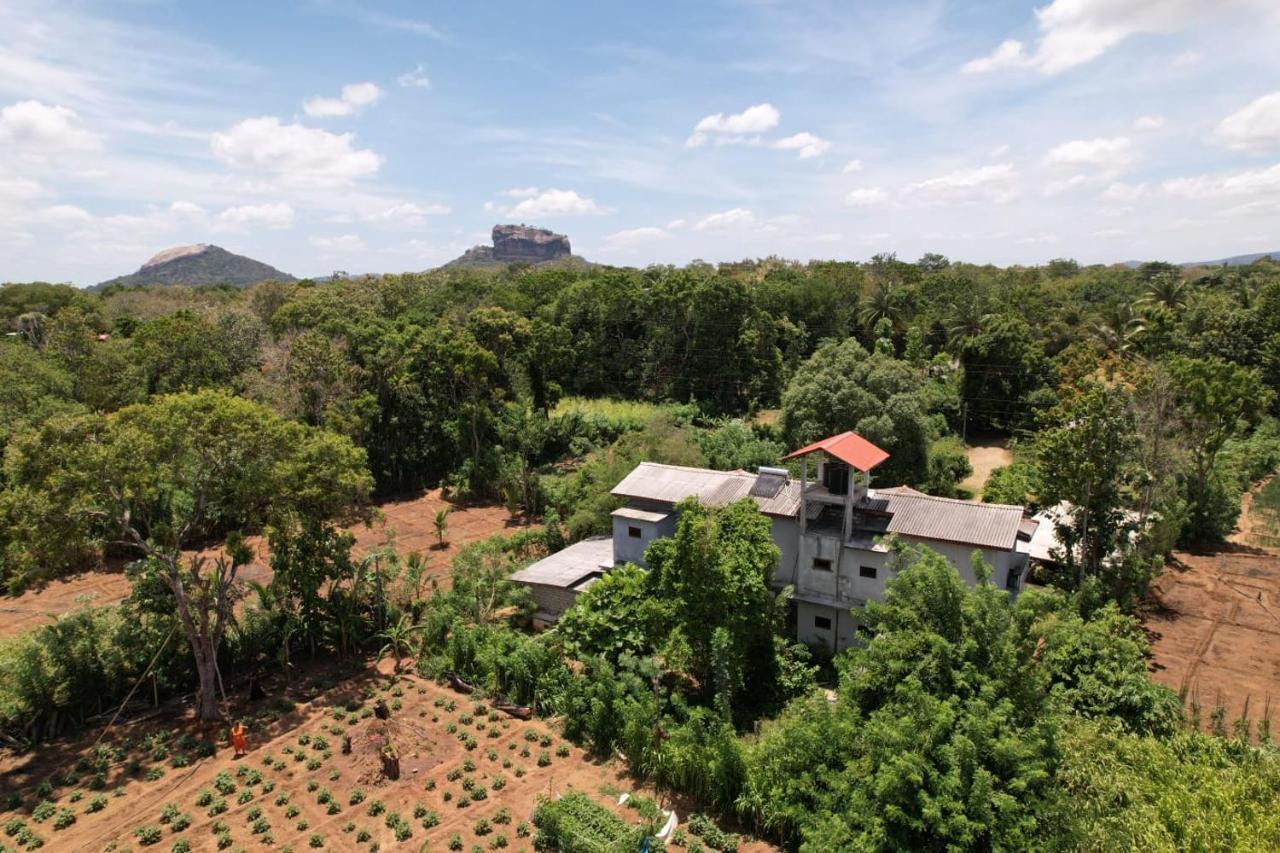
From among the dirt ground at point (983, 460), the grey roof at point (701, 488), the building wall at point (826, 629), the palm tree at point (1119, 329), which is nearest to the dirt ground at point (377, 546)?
the grey roof at point (701, 488)

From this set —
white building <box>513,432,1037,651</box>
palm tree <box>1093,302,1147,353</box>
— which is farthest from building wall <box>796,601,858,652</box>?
palm tree <box>1093,302,1147,353</box>

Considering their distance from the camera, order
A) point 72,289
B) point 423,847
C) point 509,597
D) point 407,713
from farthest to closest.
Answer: point 72,289
point 509,597
point 407,713
point 423,847

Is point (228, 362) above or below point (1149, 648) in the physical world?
above

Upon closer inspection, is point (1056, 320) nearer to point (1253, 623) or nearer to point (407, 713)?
point (1253, 623)

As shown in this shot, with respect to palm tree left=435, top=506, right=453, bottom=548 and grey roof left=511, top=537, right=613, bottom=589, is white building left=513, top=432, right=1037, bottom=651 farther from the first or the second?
palm tree left=435, top=506, right=453, bottom=548

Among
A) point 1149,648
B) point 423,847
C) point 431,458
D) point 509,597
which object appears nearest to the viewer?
point 423,847

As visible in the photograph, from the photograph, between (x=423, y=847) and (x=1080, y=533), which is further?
(x=1080, y=533)

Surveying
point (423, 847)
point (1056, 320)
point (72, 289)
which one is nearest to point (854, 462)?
point (423, 847)
